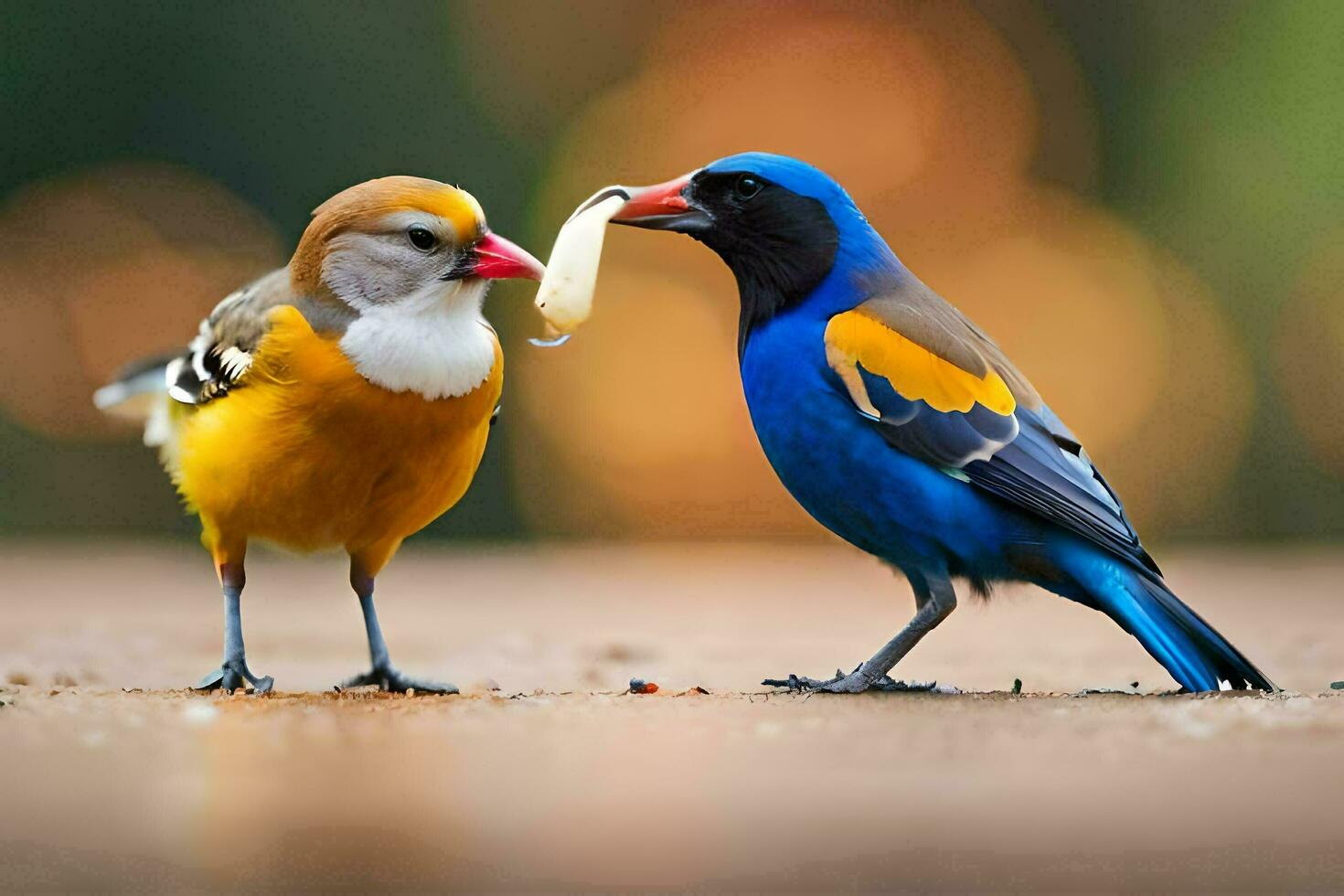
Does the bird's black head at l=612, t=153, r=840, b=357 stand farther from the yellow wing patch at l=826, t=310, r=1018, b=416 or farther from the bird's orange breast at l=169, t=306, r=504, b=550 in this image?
the bird's orange breast at l=169, t=306, r=504, b=550

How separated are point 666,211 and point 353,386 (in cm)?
96

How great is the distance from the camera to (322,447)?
14.5ft

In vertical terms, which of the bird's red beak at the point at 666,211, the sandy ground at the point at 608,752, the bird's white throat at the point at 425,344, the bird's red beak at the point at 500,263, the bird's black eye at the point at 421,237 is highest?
the bird's red beak at the point at 666,211

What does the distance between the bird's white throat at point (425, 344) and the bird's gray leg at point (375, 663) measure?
0.79m

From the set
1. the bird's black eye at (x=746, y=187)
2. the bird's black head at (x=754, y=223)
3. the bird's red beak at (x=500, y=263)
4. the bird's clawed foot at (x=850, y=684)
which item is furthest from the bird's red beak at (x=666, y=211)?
the bird's clawed foot at (x=850, y=684)

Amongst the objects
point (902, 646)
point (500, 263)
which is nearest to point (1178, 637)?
point (902, 646)

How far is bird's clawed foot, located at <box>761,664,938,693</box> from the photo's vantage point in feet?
14.4

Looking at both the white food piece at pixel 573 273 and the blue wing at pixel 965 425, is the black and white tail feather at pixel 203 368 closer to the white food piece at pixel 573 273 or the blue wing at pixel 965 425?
the white food piece at pixel 573 273

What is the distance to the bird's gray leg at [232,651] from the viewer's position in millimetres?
4816

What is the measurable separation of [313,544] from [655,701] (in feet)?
3.48

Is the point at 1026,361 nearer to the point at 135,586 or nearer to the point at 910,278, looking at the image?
the point at 135,586

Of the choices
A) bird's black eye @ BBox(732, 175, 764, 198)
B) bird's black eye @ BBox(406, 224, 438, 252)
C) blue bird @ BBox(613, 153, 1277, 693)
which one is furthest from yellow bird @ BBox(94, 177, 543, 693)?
blue bird @ BBox(613, 153, 1277, 693)

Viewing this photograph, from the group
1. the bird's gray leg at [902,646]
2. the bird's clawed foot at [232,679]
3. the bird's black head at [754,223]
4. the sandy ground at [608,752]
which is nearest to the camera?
the sandy ground at [608,752]

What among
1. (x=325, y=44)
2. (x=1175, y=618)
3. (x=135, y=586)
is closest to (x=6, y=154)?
(x=325, y=44)
